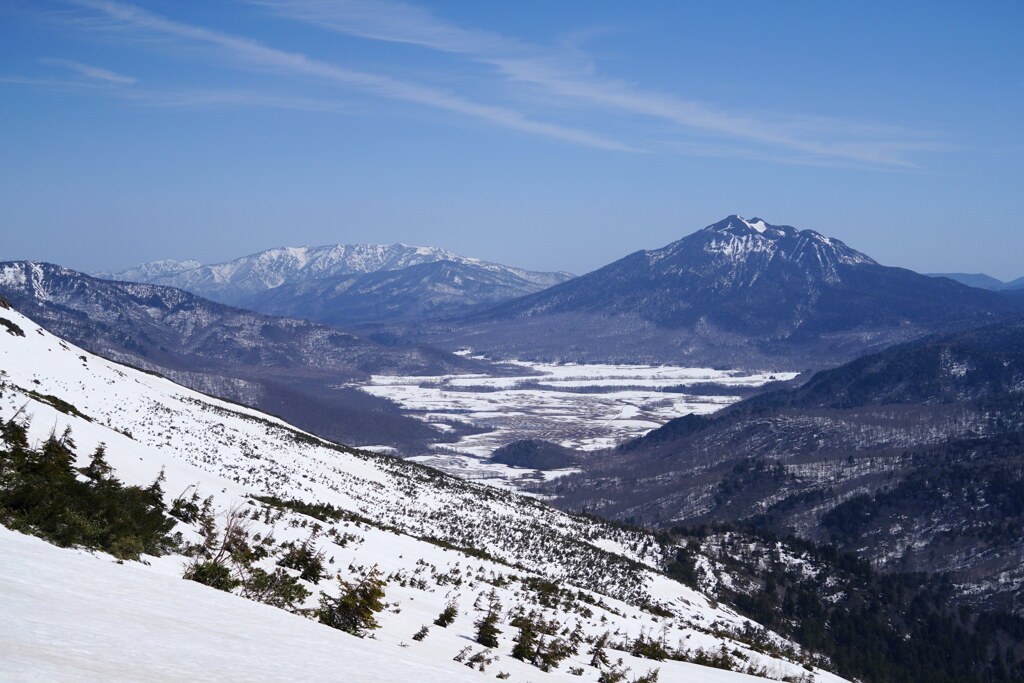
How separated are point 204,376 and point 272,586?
618 feet

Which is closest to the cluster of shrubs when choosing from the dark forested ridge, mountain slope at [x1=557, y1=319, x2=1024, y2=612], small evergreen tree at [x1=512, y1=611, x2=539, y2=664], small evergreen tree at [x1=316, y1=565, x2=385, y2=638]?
small evergreen tree at [x1=316, y1=565, x2=385, y2=638]

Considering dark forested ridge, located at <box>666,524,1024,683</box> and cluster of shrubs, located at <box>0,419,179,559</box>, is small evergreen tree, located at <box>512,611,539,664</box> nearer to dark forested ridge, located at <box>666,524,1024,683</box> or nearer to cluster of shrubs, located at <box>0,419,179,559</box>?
cluster of shrubs, located at <box>0,419,179,559</box>

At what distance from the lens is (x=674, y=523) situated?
98125 millimetres

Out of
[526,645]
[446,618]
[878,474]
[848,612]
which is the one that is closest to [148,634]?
[526,645]

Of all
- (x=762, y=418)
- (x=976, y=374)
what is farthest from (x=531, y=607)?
(x=976, y=374)

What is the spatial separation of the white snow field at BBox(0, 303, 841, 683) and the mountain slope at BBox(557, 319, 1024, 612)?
44.1m

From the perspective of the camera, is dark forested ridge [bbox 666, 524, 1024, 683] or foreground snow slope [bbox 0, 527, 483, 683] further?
dark forested ridge [bbox 666, 524, 1024, 683]

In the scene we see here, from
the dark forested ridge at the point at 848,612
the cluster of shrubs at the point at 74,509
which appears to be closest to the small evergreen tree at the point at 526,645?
the cluster of shrubs at the point at 74,509

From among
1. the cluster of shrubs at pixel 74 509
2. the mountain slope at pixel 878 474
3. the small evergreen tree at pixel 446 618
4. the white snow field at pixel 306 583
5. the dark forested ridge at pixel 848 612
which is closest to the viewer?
the white snow field at pixel 306 583

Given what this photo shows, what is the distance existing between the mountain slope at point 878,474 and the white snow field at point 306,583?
4414cm

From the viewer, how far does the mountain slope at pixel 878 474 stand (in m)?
80.2

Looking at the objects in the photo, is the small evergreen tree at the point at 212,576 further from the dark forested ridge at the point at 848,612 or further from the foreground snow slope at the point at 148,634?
the dark forested ridge at the point at 848,612

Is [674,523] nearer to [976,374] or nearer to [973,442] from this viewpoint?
[973,442]

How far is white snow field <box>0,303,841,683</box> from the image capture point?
7.68m
